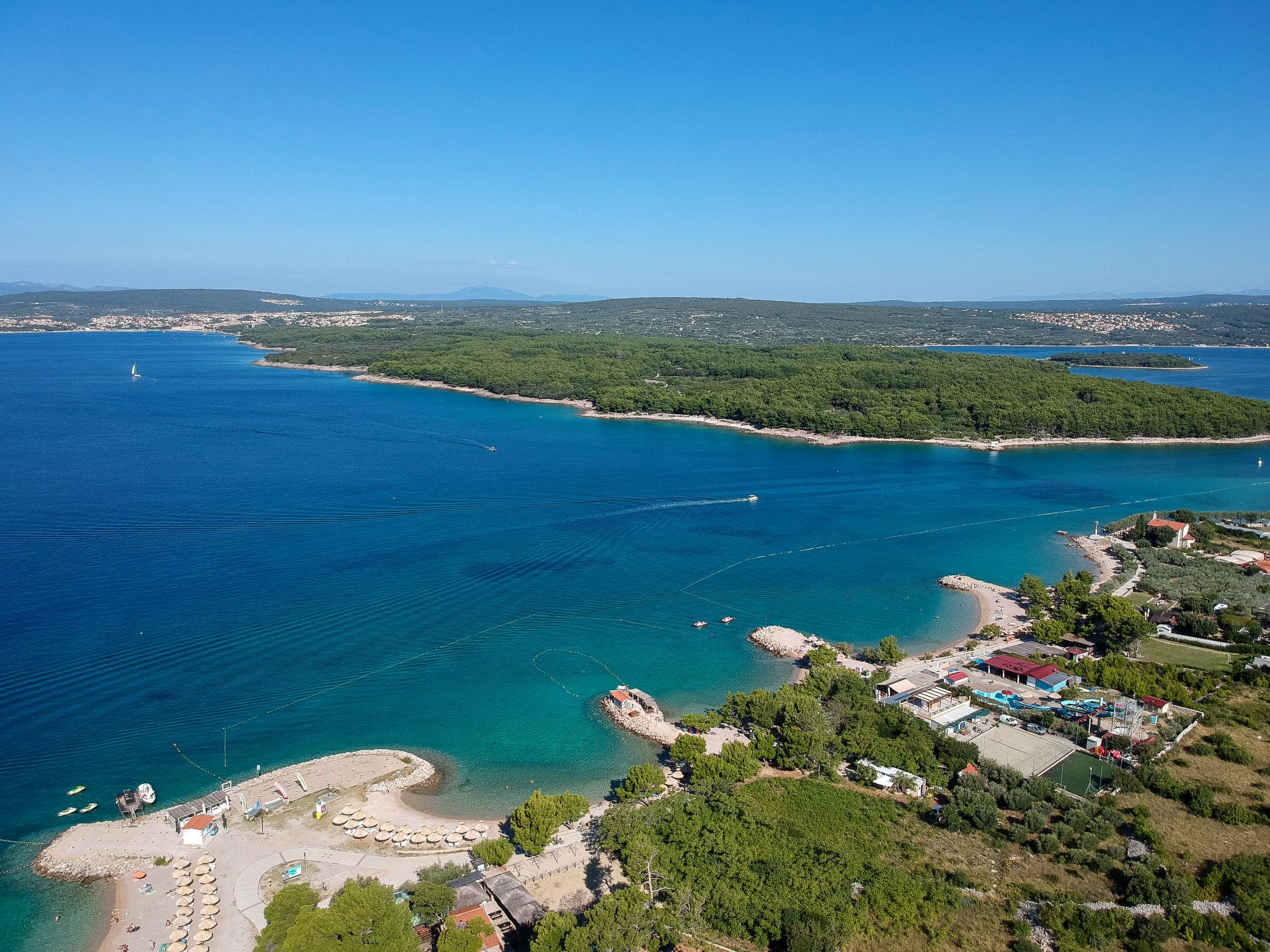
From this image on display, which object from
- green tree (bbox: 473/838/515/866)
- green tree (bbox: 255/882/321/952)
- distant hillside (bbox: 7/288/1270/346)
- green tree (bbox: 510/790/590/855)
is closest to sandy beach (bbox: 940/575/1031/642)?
green tree (bbox: 510/790/590/855)

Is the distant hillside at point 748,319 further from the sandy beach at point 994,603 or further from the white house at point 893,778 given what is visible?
the white house at point 893,778

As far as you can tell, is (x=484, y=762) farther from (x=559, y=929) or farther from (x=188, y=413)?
(x=188, y=413)

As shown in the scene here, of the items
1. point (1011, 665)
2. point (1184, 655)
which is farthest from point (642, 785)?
point (1184, 655)

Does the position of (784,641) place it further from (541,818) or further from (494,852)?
(494,852)

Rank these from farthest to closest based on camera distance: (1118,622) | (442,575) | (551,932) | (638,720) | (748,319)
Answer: (748,319)
(442,575)
(1118,622)
(638,720)
(551,932)

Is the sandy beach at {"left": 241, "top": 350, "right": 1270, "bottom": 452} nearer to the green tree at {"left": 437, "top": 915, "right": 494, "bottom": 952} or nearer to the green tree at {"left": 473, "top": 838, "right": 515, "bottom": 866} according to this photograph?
the green tree at {"left": 473, "top": 838, "right": 515, "bottom": 866}

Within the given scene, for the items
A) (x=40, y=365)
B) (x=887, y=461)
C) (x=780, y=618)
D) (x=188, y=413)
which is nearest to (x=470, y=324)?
(x=40, y=365)
